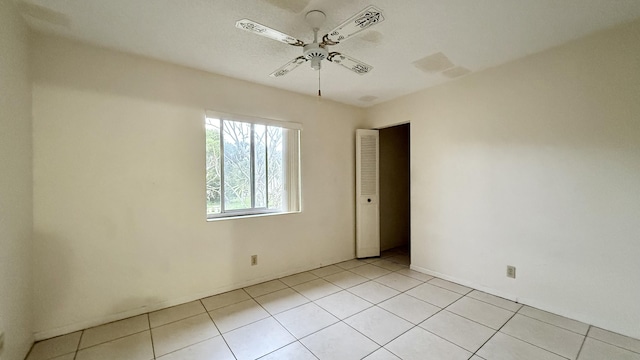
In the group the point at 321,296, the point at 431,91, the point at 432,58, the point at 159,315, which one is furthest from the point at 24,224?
the point at 431,91

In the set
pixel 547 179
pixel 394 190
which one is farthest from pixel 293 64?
pixel 394 190

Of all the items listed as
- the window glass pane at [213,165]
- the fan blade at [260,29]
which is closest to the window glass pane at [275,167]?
the window glass pane at [213,165]

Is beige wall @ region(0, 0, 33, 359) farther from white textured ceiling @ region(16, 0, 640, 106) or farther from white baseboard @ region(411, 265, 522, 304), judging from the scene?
white baseboard @ region(411, 265, 522, 304)

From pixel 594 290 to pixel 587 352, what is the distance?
2.01 feet

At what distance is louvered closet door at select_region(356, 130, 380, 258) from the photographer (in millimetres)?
3936

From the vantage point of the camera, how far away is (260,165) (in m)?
3.25

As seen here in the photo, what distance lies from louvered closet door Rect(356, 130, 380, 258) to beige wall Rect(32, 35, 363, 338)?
56.3 inches

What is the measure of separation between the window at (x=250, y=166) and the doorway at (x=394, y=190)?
6.19 feet

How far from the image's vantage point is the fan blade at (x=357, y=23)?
137cm

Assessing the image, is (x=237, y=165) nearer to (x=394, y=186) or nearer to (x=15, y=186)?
(x=15, y=186)

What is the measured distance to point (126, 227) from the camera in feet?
7.40

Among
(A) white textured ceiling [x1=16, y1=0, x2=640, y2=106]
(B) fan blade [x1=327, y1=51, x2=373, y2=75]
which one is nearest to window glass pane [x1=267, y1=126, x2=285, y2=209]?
(A) white textured ceiling [x1=16, y1=0, x2=640, y2=106]

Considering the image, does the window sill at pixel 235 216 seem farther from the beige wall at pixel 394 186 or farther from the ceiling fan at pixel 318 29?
the beige wall at pixel 394 186

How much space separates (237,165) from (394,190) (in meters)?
3.01
